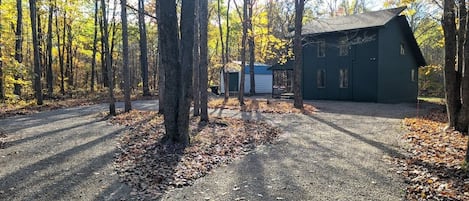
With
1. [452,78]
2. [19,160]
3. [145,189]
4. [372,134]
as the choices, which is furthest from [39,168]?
[452,78]

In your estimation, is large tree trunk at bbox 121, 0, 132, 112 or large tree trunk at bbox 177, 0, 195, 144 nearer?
large tree trunk at bbox 177, 0, 195, 144

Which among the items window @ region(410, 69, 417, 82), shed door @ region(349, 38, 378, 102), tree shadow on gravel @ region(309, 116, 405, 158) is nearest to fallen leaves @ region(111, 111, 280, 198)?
tree shadow on gravel @ region(309, 116, 405, 158)

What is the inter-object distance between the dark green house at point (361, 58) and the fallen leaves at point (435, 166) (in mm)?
12446

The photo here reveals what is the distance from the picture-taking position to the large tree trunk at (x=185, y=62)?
284 inches

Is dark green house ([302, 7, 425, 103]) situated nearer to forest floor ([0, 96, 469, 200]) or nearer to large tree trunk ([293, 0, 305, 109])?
large tree trunk ([293, 0, 305, 109])

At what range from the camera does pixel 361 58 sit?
21.2 metres

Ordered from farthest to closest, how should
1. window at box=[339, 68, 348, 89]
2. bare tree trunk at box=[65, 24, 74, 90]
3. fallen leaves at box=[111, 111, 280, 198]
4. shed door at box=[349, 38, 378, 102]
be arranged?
bare tree trunk at box=[65, 24, 74, 90]
window at box=[339, 68, 348, 89]
shed door at box=[349, 38, 378, 102]
fallen leaves at box=[111, 111, 280, 198]

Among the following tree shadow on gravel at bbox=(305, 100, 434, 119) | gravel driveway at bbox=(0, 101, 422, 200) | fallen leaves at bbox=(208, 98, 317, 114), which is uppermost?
fallen leaves at bbox=(208, 98, 317, 114)

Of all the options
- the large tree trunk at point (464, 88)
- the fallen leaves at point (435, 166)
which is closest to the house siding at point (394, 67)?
the large tree trunk at point (464, 88)

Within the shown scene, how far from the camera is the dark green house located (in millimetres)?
20703

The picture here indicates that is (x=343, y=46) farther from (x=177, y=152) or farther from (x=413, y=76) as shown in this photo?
(x=177, y=152)

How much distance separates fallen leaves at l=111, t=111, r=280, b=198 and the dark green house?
42.4 ft

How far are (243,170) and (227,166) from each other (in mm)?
404

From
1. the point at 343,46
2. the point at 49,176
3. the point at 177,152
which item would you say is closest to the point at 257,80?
the point at 343,46
